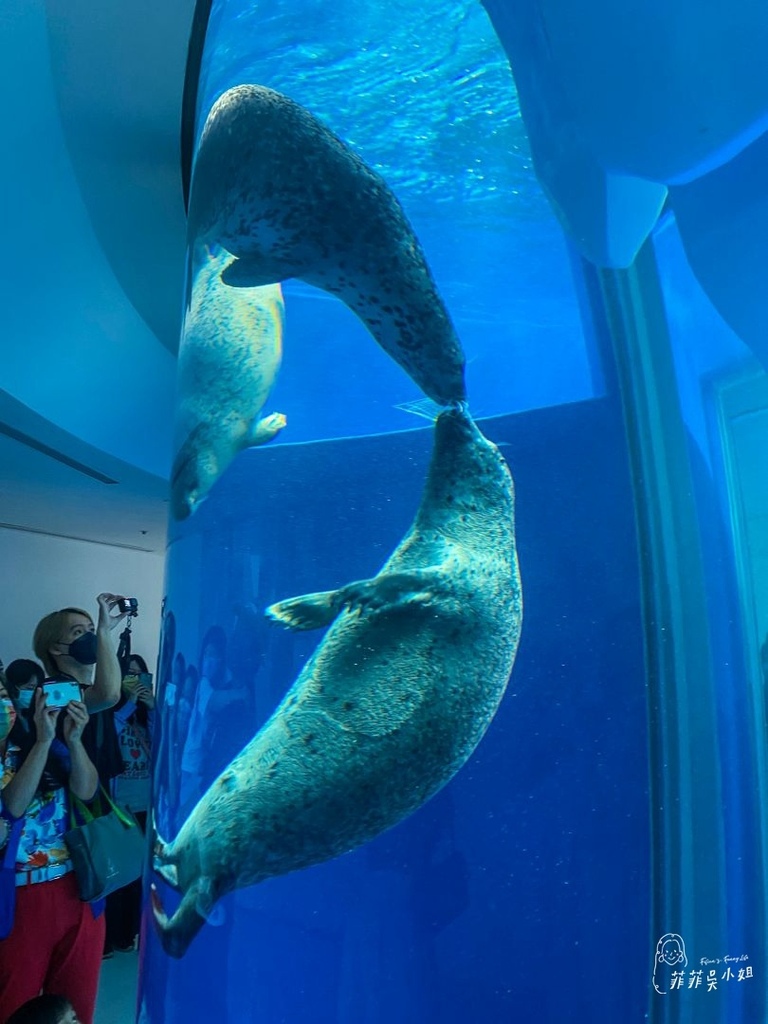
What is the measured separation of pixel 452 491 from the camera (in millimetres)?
1230

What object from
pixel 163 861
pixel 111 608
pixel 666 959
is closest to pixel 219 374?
pixel 163 861

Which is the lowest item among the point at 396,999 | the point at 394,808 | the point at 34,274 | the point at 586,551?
the point at 396,999

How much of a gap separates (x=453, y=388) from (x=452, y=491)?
0.53ft

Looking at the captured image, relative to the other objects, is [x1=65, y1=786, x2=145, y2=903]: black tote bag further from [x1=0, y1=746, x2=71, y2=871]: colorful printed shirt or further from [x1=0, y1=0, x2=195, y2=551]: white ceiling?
[x1=0, y1=0, x2=195, y2=551]: white ceiling

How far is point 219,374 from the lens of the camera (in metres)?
1.63

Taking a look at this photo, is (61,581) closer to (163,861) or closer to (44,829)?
(44,829)

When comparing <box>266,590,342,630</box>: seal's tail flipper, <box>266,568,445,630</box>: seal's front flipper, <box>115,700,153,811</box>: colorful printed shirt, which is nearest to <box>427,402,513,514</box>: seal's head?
<box>266,568,445,630</box>: seal's front flipper

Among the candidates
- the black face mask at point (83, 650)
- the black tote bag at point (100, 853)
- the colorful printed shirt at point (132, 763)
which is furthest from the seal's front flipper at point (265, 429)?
the colorful printed shirt at point (132, 763)

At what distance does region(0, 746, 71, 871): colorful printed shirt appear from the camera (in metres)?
2.90

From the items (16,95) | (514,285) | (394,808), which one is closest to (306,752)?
(394,808)

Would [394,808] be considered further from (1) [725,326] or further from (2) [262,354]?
(1) [725,326]

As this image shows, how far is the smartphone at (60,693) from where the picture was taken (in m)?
3.16

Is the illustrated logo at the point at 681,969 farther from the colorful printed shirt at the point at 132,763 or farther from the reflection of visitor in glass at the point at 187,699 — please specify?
the colorful printed shirt at the point at 132,763

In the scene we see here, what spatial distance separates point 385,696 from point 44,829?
238cm
